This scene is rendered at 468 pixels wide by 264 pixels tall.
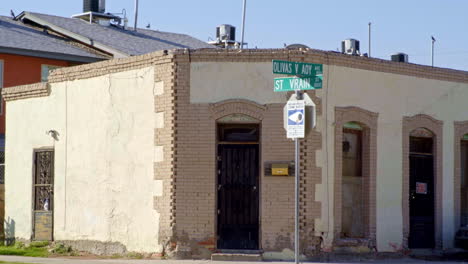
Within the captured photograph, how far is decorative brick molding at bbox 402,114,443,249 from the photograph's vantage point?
1881 cm

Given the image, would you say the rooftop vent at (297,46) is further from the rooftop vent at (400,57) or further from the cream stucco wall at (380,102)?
the rooftop vent at (400,57)

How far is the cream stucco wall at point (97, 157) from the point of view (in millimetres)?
17891

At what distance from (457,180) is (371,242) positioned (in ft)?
10.9

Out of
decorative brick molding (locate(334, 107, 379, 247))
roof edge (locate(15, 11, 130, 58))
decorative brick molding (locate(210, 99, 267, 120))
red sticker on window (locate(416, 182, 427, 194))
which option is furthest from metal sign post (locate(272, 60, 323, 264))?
roof edge (locate(15, 11, 130, 58))

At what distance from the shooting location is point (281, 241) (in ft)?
55.6

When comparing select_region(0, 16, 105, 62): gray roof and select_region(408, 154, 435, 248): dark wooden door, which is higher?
select_region(0, 16, 105, 62): gray roof

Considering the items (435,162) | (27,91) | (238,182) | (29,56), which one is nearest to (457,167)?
(435,162)

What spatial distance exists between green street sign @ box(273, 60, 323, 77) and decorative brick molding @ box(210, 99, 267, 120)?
4071 mm

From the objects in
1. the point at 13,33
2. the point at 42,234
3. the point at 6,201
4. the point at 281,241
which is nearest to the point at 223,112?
the point at 281,241

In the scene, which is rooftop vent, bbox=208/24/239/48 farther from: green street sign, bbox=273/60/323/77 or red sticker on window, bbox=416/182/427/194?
green street sign, bbox=273/60/323/77

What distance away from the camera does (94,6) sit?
116 feet

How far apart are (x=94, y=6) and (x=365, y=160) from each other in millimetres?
19827

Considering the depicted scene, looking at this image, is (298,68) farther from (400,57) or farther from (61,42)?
(61,42)

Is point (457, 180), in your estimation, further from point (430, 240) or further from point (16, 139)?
point (16, 139)
